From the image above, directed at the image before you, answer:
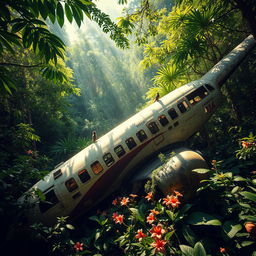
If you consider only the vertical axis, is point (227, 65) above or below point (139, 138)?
above

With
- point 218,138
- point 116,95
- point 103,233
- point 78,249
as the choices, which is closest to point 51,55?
point 78,249

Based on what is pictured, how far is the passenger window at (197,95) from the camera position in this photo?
7.88 m

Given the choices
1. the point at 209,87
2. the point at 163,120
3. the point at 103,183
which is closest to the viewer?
the point at 103,183

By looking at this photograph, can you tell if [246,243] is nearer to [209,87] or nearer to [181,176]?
[181,176]

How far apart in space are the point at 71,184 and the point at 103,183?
4.31ft

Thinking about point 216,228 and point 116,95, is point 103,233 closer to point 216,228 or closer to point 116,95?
point 216,228

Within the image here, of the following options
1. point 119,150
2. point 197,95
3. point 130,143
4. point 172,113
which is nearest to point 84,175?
point 119,150

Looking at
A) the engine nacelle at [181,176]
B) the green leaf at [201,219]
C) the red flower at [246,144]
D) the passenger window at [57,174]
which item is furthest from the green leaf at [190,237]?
the passenger window at [57,174]

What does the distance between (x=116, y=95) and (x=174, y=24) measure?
32497 mm

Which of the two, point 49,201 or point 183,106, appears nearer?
point 49,201

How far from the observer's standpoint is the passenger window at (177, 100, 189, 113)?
763 centimetres

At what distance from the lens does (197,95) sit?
8.04 metres

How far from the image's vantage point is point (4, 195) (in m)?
4.38

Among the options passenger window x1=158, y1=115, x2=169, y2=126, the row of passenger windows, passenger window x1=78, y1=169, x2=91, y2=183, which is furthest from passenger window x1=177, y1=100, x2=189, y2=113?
passenger window x1=78, y1=169, x2=91, y2=183
